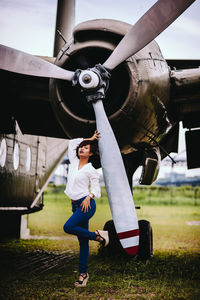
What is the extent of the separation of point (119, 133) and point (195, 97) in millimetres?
1344

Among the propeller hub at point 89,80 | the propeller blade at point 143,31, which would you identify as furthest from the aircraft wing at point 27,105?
the propeller blade at point 143,31

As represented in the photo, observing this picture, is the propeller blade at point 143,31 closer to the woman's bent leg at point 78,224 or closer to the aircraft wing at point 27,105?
the aircraft wing at point 27,105

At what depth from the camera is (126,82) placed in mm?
4859

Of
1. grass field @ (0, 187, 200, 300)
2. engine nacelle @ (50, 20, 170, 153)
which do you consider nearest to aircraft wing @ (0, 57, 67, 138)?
engine nacelle @ (50, 20, 170, 153)

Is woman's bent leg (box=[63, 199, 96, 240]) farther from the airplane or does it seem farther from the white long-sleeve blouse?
the airplane

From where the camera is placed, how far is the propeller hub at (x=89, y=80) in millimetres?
4363

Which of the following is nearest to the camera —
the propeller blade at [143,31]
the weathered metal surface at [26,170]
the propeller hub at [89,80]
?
the propeller hub at [89,80]

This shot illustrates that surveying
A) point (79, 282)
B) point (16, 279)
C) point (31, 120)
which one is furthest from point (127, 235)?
point (31, 120)

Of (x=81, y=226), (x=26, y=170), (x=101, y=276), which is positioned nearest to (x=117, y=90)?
(x=81, y=226)

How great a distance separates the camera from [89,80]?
14.3 feet

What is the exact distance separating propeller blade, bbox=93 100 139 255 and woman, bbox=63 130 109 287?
0.77 ft

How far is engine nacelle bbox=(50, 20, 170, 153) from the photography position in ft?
15.6

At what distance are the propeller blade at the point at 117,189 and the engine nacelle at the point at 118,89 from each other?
0.37 m

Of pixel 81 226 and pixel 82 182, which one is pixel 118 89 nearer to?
pixel 82 182
